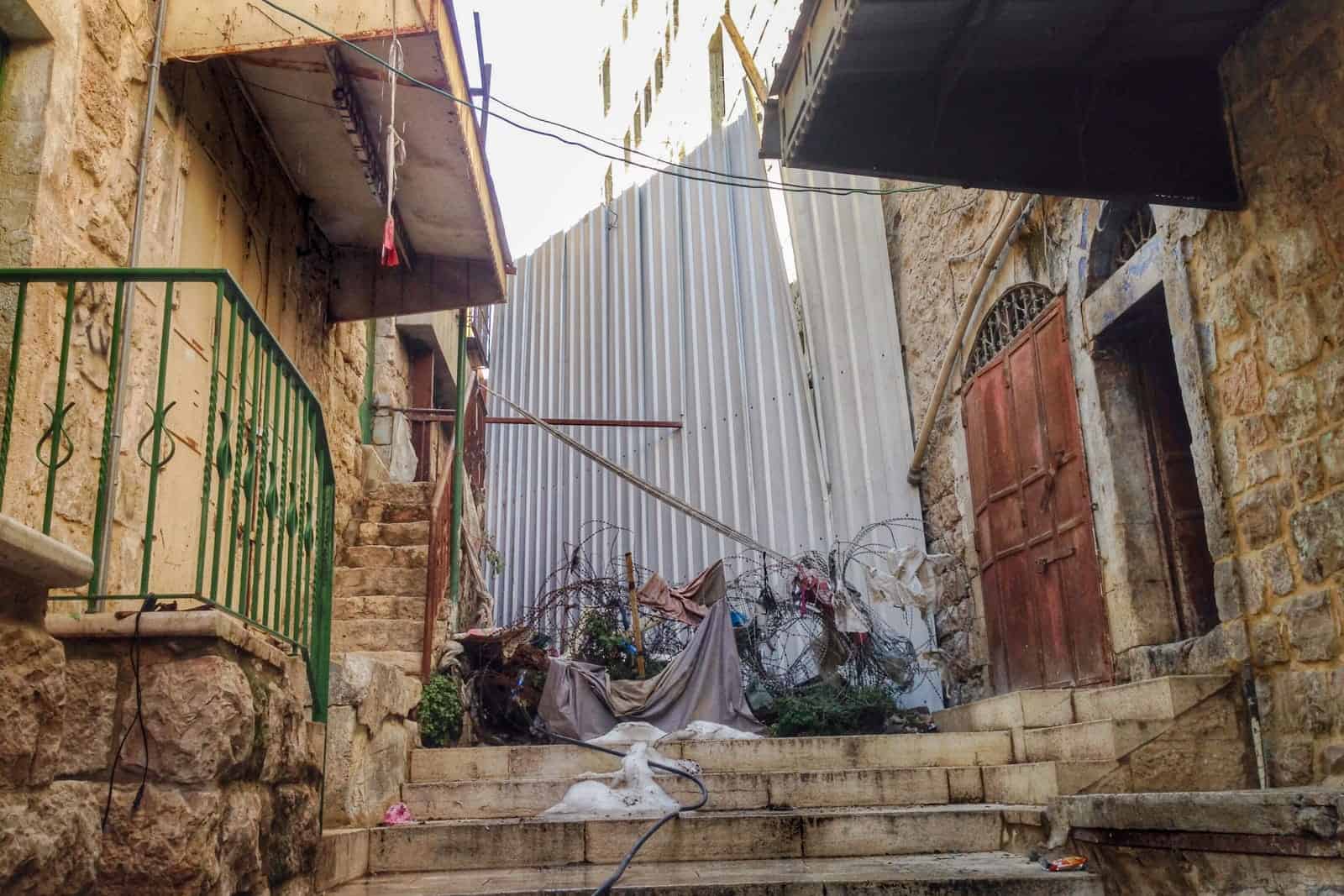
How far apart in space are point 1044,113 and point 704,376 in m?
6.18

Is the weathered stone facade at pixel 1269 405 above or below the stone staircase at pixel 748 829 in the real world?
above

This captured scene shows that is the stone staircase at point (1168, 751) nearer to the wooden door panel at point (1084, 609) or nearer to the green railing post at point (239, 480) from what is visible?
the wooden door panel at point (1084, 609)

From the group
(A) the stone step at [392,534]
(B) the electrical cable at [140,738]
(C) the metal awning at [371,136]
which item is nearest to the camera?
(B) the electrical cable at [140,738]

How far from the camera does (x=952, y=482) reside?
8.36 meters

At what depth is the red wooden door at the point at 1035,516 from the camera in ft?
21.2

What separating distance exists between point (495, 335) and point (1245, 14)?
10.6 m

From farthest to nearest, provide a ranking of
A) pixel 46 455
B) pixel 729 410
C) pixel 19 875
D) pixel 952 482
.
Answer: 1. pixel 729 410
2. pixel 952 482
3. pixel 46 455
4. pixel 19 875

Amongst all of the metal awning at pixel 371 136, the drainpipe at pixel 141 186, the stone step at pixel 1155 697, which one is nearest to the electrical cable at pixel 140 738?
the drainpipe at pixel 141 186

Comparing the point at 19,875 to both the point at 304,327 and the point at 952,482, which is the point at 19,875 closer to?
the point at 304,327

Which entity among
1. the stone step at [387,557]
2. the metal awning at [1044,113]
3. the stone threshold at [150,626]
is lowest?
the stone threshold at [150,626]

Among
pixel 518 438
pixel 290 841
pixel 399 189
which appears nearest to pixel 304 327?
pixel 399 189

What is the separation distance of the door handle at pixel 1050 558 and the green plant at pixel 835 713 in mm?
1328

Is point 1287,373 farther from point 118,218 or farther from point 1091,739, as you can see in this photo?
point 118,218

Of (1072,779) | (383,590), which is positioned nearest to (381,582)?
(383,590)
